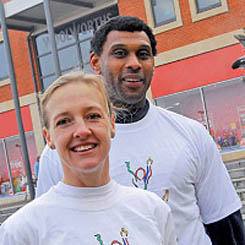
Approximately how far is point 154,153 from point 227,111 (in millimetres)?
10164

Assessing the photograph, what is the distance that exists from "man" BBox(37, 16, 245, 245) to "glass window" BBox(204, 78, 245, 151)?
32.0 feet

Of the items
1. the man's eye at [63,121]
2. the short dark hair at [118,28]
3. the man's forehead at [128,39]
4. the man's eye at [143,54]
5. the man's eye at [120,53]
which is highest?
the short dark hair at [118,28]

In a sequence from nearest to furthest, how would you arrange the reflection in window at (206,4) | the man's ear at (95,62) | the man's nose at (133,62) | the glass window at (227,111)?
the man's nose at (133,62), the man's ear at (95,62), the glass window at (227,111), the reflection in window at (206,4)

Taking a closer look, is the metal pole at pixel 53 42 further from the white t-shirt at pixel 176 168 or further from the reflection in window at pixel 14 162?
the white t-shirt at pixel 176 168

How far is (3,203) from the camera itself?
16.2m

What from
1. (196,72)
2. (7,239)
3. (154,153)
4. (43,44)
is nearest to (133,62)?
(154,153)

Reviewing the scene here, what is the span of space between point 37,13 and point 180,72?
5.55m

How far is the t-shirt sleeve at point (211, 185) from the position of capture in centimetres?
211

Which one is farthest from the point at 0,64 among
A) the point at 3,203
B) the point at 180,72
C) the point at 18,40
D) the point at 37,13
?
the point at 180,72

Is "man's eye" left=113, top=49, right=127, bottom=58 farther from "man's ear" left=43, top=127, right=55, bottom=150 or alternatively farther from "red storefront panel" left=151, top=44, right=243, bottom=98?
"red storefront panel" left=151, top=44, right=243, bottom=98

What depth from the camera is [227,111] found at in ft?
38.9

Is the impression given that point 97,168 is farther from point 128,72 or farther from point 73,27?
point 73,27

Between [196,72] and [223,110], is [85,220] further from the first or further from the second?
[196,72]

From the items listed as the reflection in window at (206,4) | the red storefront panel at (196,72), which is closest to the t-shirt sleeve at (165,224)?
the red storefront panel at (196,72)
